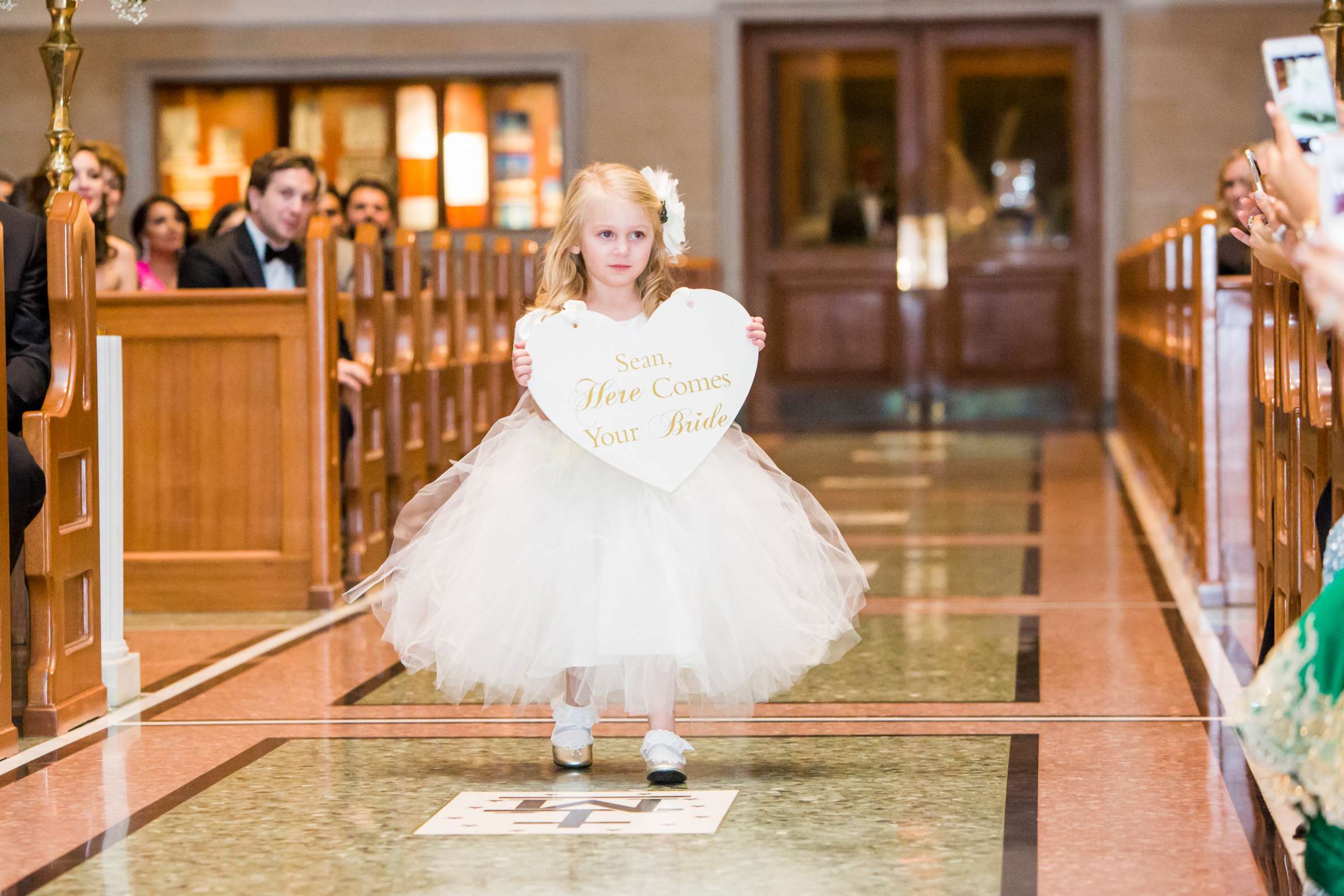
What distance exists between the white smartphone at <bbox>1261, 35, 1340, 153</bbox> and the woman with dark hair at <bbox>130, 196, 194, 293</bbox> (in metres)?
5.60

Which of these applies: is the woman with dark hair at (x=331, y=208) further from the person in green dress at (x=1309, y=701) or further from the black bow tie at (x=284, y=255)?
the person in green dress at (x=1309, y=701)

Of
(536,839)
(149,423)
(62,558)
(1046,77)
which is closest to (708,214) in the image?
(1046,77)

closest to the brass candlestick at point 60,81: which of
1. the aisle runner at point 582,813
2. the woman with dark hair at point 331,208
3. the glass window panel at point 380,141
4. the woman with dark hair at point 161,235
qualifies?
the aisle runner at point 582,813

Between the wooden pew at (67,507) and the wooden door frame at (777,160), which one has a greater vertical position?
the wooden door frame at (777,160)

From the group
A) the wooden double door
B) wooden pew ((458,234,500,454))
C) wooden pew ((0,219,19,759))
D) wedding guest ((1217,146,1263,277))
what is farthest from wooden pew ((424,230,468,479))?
the wooden double door

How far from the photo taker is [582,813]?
9.42ft

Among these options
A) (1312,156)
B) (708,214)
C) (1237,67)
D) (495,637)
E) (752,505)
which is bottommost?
(495,637)

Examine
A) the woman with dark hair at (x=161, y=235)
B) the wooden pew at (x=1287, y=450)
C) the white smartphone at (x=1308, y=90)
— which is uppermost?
the woman with dark hair at (x=161, y=235)

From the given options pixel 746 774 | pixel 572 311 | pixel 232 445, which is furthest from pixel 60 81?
pixel 746 774

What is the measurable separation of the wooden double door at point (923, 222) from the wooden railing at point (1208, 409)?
20.3 ft

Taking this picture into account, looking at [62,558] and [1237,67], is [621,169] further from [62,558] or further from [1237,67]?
[1237,67]

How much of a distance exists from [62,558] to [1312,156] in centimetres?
242

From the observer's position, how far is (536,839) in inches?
107

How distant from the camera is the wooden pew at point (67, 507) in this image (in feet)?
11.5
